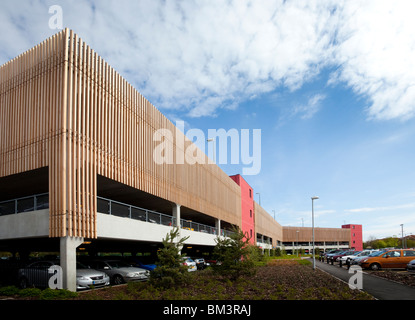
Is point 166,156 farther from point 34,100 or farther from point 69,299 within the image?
point 69,299

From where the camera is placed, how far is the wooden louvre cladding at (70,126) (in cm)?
1560

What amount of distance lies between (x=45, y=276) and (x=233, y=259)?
401 inches

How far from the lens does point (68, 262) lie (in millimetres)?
14820

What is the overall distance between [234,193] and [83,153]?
107 feet

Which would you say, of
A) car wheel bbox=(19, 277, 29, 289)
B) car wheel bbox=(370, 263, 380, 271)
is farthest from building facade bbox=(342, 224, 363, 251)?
car wheel bbox=(19, 277, 29, 289)

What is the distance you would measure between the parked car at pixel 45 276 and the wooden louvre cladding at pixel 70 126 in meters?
1.73

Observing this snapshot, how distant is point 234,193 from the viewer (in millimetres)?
47438

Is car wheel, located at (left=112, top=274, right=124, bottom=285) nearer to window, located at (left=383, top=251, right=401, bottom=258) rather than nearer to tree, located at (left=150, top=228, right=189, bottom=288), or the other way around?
tree, located at (left=150, top=228, right=189, bottom=288)

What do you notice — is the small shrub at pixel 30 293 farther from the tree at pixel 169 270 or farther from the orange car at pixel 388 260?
the orange car at pixel 388 260

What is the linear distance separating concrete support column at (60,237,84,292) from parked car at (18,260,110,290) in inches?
30.7

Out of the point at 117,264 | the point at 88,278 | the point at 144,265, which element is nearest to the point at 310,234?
the point at 144,265

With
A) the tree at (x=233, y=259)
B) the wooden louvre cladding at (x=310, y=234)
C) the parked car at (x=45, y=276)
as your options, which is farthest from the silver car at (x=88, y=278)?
the wooden louvre cladding at (x=310, y=234)
